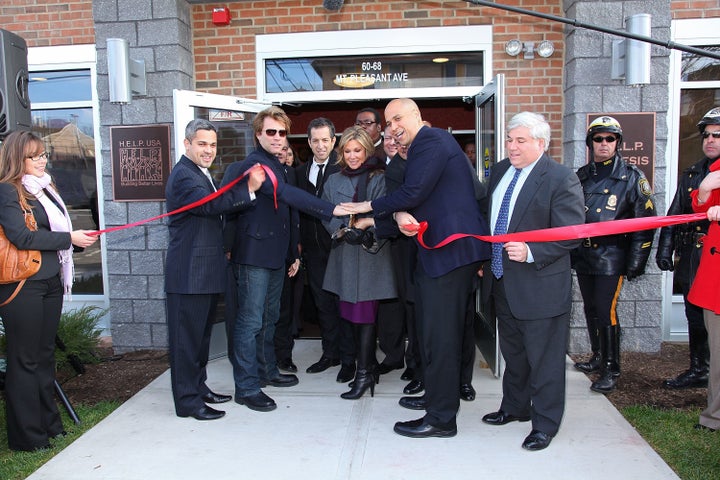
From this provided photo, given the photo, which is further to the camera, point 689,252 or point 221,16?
point 221,16

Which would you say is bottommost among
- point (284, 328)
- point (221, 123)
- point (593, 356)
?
point (593, 356)

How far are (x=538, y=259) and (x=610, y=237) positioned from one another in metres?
1.45

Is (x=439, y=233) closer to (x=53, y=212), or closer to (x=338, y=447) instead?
(x=338, y=447)

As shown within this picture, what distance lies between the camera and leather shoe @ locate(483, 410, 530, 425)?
3932 mm

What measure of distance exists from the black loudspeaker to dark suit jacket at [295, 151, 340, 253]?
6.69 ft

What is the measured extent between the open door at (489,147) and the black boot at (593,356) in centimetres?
76

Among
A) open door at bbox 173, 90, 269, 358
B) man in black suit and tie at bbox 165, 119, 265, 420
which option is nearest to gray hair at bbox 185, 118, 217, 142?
man in black suit and tie at bbox 165, 119, 265, 420

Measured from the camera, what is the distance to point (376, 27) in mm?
6012

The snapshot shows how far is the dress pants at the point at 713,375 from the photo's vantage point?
12.4 feet

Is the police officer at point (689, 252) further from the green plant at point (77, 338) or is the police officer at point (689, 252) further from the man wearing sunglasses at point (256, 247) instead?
the green plant at point (77, 338)

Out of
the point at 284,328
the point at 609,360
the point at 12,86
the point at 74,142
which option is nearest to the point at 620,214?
the point at 609,360

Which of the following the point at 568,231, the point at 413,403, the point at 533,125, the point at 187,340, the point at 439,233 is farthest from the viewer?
the point at 413,403

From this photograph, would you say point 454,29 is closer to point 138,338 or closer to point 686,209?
point 686,209

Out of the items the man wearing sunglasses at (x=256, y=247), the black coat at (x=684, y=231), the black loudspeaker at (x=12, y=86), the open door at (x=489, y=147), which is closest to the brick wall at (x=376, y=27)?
the open door at (x=489, y=147)
